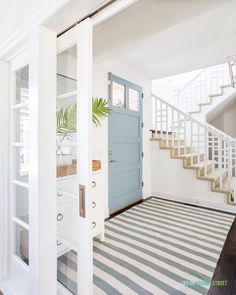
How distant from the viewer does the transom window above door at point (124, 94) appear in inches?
125

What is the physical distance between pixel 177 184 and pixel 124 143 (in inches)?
57.1

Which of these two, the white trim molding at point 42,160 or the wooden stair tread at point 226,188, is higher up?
the white trim molding at point 42,160

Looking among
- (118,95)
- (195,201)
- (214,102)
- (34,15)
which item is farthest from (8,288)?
(214,102)

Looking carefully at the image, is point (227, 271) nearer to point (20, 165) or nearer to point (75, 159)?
point (75, 159)

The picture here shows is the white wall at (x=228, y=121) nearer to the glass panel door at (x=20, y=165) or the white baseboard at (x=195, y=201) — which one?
the white baseboard at (x=195, y=201)

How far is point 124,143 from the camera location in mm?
3430

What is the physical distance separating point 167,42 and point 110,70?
0.98 meters

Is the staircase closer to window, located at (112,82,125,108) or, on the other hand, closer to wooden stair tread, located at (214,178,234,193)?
wooden stair tread, located at (214,178,234,193)

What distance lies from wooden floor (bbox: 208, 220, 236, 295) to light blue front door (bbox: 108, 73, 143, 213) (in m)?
1.71

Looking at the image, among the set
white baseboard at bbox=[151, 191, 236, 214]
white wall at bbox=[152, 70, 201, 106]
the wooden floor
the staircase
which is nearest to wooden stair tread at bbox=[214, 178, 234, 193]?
white baseboard at bbox=[151, 191, 236, 214]

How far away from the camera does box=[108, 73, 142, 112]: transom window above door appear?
3172 mm

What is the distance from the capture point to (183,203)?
3.70m

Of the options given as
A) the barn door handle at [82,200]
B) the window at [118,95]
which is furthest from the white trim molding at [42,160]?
the window at [118,95]

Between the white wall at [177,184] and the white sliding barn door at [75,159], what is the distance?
2992 mm
